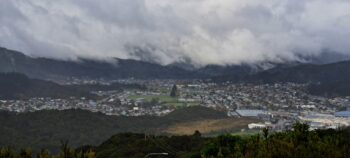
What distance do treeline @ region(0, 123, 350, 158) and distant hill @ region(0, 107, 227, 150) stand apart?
34640 mm

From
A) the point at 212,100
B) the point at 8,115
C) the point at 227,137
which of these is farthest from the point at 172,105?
the point at 227,137

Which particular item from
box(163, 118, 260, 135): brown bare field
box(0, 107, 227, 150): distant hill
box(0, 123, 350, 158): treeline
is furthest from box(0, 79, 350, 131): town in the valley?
box(0, 123, 350, 158): treeline

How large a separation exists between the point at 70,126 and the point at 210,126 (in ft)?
105

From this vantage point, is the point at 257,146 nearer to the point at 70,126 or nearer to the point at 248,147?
the point at 248,147

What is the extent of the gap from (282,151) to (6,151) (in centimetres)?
2177

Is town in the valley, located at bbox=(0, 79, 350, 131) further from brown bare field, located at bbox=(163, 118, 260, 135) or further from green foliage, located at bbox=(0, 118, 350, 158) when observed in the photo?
green foliage, located at bbox=(0, 118, 350, 158)

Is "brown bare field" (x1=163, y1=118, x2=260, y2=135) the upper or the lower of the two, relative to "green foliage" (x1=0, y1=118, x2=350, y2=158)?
lower

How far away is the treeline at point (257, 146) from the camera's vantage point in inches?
1815

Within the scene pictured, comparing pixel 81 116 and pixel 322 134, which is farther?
pixel 81 116

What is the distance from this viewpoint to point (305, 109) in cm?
16750

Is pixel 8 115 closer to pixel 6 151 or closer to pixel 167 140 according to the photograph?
pixel 167 140

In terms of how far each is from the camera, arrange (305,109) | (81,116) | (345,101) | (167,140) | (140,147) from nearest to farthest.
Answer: (140,147) → (167,140) → (81,116) → (305,109) → (345,101)

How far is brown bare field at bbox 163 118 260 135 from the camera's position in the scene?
12363 cm


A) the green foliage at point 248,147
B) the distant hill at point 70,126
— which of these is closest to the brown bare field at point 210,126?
the distant hill at point 70,126
